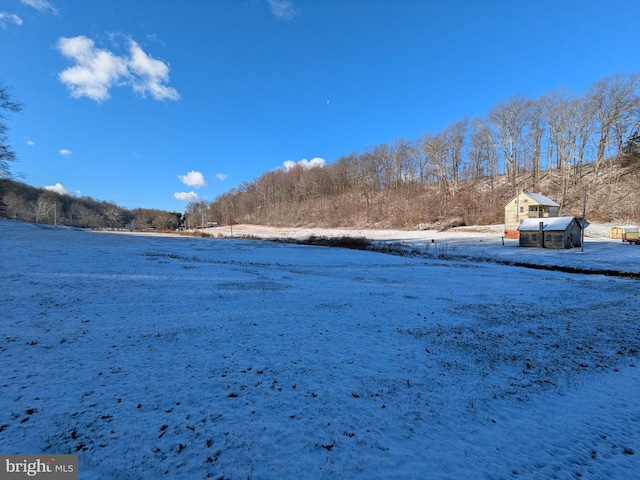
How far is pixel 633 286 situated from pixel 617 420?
1603cm

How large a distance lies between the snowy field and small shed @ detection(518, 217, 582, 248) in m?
27.6

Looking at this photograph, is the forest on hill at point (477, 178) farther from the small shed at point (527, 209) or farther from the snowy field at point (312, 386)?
the snowy field at point (312, 386)

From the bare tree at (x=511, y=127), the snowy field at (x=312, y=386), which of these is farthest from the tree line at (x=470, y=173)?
the snowy field at (x=312, y=386)

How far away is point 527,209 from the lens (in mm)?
43812

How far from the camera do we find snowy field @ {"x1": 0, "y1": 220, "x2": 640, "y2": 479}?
302 cm

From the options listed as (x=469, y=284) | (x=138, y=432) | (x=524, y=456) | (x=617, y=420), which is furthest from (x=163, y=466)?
(x=469, y=284)

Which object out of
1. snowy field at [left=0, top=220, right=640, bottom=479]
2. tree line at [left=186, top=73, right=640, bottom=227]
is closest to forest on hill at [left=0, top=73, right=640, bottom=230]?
tree line at [left=186, top=73, right=640, bottom=227]

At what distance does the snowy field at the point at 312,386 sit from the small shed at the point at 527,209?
41.3m

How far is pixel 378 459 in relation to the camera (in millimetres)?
3041

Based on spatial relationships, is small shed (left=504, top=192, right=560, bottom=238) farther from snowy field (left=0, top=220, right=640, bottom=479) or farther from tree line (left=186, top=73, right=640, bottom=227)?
snowy field (left=0, top=220, right=640, bottom=479)

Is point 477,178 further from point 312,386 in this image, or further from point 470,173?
point 312,386

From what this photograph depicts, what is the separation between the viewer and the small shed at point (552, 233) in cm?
3127

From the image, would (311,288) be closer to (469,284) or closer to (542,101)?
(469,284)

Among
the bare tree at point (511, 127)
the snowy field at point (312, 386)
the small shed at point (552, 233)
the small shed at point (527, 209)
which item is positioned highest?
the bare tree at point (511, 127)
